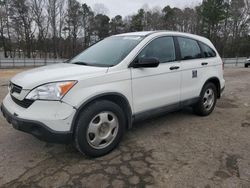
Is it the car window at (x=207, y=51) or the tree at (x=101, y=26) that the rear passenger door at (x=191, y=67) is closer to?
the car window at (x=207, y=51)

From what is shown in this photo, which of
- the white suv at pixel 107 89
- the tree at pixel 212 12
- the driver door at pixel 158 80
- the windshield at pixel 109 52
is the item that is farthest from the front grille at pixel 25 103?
the tree at pixel 212 12

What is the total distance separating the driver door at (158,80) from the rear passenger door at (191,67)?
0.61 feet

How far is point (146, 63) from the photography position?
3.39m

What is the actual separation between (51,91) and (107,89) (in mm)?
723

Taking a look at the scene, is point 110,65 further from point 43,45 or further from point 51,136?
point 43,45

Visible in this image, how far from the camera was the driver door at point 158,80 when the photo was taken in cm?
354

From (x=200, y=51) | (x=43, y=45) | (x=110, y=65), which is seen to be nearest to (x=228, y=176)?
(x=110, y=65)

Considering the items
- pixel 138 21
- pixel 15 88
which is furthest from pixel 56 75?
pixel 138 21

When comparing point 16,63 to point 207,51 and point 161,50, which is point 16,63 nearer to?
point 207,51

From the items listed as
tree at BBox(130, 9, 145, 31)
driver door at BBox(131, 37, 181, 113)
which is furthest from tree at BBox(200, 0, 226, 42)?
driver door at BBox(131, 37, 181, 113)

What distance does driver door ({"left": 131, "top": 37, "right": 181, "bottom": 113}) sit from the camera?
3.54 m


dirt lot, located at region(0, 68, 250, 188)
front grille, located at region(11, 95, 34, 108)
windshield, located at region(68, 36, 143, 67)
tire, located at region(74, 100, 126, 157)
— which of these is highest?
windshield, located at region(68, 36, 143, 67)

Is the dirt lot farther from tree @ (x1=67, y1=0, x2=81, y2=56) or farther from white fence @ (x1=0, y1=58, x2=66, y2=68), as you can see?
tree @ (x1=67, y1=0, x2=81, y2=56)

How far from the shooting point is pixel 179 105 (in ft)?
14.1
